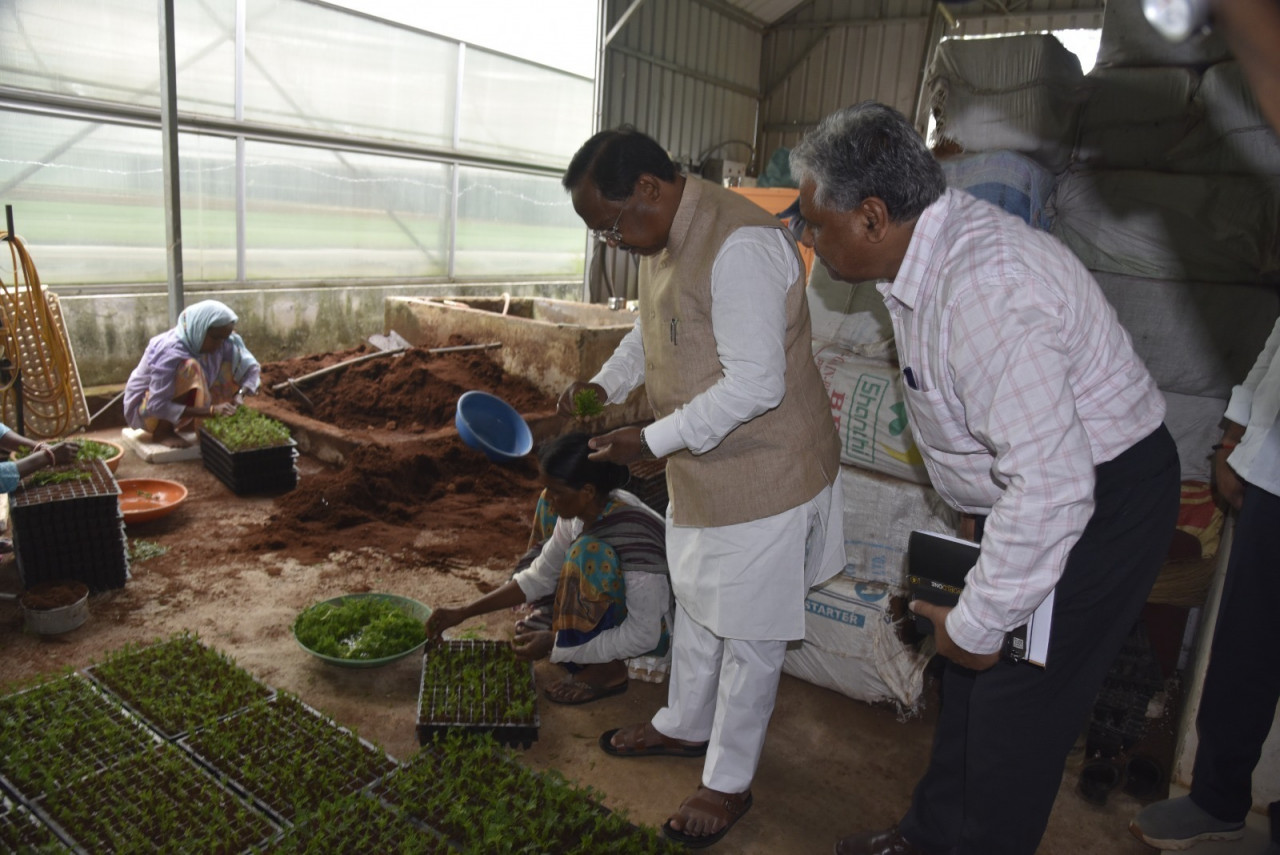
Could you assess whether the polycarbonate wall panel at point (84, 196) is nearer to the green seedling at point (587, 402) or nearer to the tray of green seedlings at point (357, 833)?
the green seedling at point (587, 402)

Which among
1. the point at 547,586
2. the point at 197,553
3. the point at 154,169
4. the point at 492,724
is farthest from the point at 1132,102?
the point at 154,169

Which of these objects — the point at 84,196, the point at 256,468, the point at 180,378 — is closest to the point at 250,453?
the point at 256,468

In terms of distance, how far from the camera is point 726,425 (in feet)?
7.00

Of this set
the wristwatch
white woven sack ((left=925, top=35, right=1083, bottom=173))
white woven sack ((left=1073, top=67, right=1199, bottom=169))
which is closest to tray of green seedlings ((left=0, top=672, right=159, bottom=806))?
the wristwatch

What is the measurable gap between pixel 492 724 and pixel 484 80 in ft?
31.3

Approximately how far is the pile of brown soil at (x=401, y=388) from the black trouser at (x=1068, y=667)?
4598mm

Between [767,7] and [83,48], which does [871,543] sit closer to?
[83,48]

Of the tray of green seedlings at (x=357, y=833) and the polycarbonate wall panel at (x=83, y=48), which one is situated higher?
the polycarbonate wall panel at (x=83, y=48)

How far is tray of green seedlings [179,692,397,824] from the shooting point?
2342 mm

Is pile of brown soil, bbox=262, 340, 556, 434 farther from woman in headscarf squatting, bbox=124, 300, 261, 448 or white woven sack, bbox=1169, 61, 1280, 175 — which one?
white woven sack, bbox=1169, 61, 1280, 175

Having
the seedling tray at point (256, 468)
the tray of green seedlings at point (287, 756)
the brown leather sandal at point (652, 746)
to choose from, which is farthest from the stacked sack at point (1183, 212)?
the seedling tray at point (256, 468)

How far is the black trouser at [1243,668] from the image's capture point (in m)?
2.29

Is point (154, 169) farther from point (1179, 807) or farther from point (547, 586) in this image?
point (1179, 807)

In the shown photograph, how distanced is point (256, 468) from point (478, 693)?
2.74m
